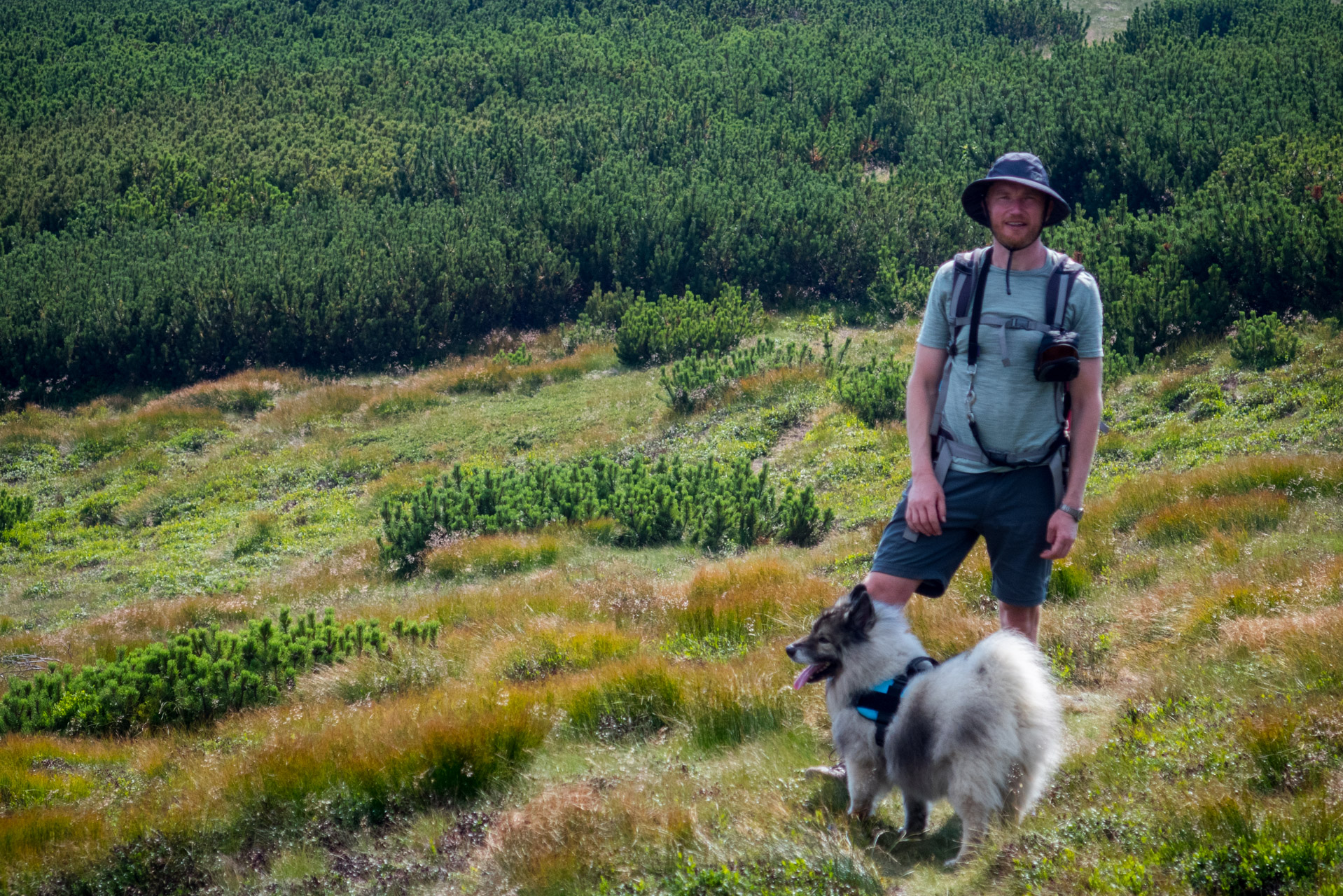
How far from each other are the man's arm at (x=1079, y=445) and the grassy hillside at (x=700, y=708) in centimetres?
93

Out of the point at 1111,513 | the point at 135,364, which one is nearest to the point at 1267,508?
the point at 1111,513

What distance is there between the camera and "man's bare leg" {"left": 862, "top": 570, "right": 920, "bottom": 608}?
410 cm

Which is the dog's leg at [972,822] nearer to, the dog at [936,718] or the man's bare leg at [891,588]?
the dog at [936,718]

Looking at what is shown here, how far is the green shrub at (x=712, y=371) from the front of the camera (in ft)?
57.9

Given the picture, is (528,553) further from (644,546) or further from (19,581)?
(19,581)

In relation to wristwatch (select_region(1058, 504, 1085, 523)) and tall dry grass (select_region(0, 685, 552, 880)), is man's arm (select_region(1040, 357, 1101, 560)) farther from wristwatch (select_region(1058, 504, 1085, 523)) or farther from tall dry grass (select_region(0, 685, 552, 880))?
tall dry grass (select_region(0, 685, 552, 880))

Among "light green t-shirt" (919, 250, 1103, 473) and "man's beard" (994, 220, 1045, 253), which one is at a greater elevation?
"man's beard" (994, 220, 1045, 253)

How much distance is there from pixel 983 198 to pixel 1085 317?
67 cm

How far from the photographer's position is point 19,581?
539 inches

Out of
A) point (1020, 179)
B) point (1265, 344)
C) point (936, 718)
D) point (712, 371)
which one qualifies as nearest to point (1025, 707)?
point (936, 718)

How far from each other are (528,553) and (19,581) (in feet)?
26.4

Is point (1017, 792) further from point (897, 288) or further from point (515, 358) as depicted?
point (515, 358)

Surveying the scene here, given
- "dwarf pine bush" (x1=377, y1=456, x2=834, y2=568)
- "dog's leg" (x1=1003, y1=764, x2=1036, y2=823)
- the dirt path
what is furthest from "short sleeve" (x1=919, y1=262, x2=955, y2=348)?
the dirt path

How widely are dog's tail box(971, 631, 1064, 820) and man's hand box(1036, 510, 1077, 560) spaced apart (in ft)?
1.45
